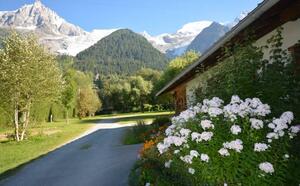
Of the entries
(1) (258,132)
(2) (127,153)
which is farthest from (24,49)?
(1) (258,132)

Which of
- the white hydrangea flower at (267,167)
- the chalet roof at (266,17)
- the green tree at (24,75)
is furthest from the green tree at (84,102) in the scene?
the white hydrangea flower at (267,167)

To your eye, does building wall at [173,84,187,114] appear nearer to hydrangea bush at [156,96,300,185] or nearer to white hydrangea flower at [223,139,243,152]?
hydrangea bush at [156,96,300,185]

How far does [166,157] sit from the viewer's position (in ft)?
19.4

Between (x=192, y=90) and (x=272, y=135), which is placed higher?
(x=192, y=90)

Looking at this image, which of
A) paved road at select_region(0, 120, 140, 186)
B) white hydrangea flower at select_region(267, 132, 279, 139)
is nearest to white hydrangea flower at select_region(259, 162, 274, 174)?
white hydrangea flower at select_region(267, 132, 279, 139)

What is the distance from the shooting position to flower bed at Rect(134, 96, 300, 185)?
13.2 ft

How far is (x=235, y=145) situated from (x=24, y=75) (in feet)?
83.9

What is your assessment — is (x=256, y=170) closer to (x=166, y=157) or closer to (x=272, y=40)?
(x=166, y=157)

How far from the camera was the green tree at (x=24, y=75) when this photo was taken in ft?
90.2

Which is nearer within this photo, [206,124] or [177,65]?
[206,124]

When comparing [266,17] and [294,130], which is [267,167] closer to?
[294,130]

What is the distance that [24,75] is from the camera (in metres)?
27.7

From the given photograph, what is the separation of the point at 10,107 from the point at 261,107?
27.6 metres

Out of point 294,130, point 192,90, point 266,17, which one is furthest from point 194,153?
point 192,90
